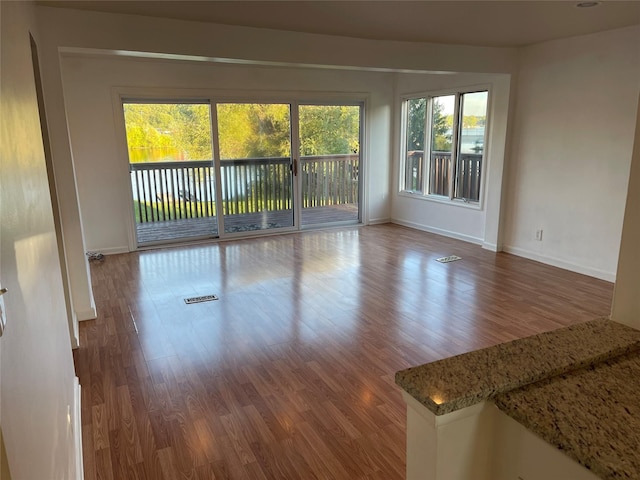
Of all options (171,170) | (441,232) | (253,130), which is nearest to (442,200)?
(441,232)

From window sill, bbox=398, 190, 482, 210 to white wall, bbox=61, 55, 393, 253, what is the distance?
184 cm

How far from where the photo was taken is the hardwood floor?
203 centimetres

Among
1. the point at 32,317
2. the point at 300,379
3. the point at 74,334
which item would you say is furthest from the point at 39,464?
the point at 74,334

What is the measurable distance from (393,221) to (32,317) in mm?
6175

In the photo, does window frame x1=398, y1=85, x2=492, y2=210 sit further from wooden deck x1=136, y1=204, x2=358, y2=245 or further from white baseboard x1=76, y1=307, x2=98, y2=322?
white baseboard x1=76, y1=307, x2=98, y2=322

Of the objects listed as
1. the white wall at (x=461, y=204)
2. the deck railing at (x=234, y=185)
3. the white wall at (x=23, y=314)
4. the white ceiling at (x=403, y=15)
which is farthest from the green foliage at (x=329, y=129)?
the white wall at (x=23, y=314)

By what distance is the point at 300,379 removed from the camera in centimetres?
261

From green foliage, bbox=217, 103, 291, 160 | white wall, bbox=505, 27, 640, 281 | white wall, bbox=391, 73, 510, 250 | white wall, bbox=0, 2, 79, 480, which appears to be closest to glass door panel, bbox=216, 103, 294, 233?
green foliage, bbox=217, 103, 291, 160

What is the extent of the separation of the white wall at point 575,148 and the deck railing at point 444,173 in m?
0.55

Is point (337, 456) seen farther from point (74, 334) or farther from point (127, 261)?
point (127, 261)

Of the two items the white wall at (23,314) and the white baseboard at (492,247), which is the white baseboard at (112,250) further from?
the white baseboard at (492,247)

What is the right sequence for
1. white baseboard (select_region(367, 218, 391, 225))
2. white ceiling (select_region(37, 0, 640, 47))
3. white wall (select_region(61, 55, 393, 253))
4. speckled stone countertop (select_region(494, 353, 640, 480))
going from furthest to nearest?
white baseboard (select_region(367, 218, 391, 225)) → white wall (select_region(61, 55, 393, 253)) → white ceiling (select_region(37, 0, 640, 47)) → speckled stone countertop (select_region(494, 353, 640, 480))

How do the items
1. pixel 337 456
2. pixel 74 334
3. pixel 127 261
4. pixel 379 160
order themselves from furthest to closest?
1. pixel 379 160
2. pixel 127 261
3. pixel 74 334
4. pixel 337 456

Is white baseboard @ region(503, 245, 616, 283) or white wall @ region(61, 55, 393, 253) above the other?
white wall @ region(61, 55, 393, 253)
